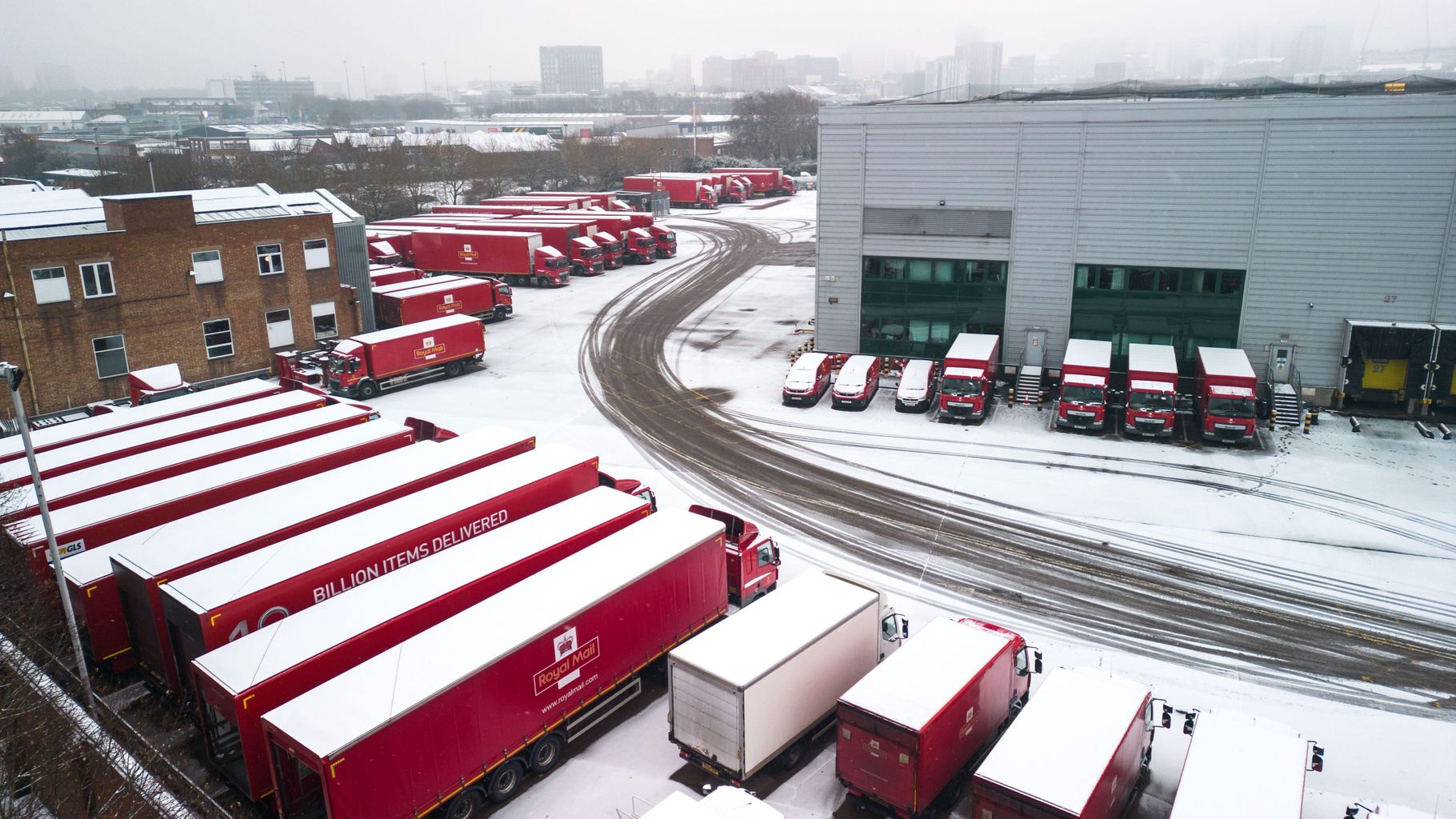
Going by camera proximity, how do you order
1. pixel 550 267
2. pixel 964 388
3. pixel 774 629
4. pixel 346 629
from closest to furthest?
pixel 346 629, pixel 774 629, pixel 964 388, pixel 550 267

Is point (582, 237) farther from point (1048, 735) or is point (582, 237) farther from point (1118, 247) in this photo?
point (1048, 735)

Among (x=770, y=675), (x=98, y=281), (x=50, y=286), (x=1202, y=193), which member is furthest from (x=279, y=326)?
(x=1202, y=193)

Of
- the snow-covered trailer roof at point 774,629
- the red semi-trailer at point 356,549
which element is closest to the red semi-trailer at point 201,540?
the red semi-trailer at point 356,549

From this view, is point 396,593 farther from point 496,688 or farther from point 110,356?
point 110,356

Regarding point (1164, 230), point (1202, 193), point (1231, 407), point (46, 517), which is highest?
point (1202, 193)

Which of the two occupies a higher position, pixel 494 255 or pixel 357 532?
pixel 494 255

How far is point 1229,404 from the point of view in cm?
3022

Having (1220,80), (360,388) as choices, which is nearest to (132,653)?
(360,388)

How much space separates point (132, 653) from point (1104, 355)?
30.3 m

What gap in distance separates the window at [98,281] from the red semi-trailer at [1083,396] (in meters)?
34.6

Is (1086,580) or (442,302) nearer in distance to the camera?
(1086,580)

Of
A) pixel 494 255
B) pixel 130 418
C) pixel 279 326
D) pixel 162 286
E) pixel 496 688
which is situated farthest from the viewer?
pixel 494 255

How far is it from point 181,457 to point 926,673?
62.9 feet

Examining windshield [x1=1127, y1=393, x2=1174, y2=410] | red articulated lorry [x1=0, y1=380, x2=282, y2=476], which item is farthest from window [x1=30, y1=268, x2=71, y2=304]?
windshield [x1=1127, y1=393, x2=1174, y2=410]
